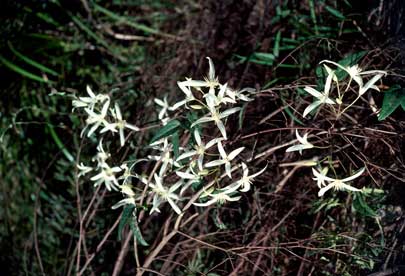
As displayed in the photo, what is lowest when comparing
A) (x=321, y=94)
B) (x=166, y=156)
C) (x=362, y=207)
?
(x=362, y=207)

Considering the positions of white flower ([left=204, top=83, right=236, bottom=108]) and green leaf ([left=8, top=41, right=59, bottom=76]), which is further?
green leaf ([left=8, top=41, right=59, bottom=76])

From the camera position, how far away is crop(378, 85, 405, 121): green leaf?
1.16m

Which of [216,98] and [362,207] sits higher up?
[216,98]

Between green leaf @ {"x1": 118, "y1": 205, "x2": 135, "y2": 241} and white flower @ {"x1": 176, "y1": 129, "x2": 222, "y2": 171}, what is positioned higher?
white flower @ {"x1": 176, "y1": 129, "x2": 222, "y2": 171}

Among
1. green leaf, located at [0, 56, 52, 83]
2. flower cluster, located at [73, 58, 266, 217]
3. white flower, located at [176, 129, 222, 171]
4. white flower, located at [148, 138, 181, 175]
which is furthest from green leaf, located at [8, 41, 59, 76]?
white flower, located at [176, 129, 222, 171]

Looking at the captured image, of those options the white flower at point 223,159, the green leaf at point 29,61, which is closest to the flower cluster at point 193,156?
the white flower at point 223,159

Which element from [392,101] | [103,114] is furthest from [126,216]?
[392,101]

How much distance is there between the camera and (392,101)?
117 cm

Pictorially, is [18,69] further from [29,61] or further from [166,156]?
[166,156]

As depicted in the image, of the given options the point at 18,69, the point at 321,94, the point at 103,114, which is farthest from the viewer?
the point at 18,69

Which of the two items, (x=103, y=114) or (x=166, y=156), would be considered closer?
(x=166, y=156)

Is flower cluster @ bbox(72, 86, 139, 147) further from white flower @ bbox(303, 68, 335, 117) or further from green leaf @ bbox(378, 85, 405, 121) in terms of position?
green leaf @ bbox(378, 85, 405, 121)

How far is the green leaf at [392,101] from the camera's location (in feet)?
3.79

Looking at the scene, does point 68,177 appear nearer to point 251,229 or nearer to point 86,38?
point 86,38
